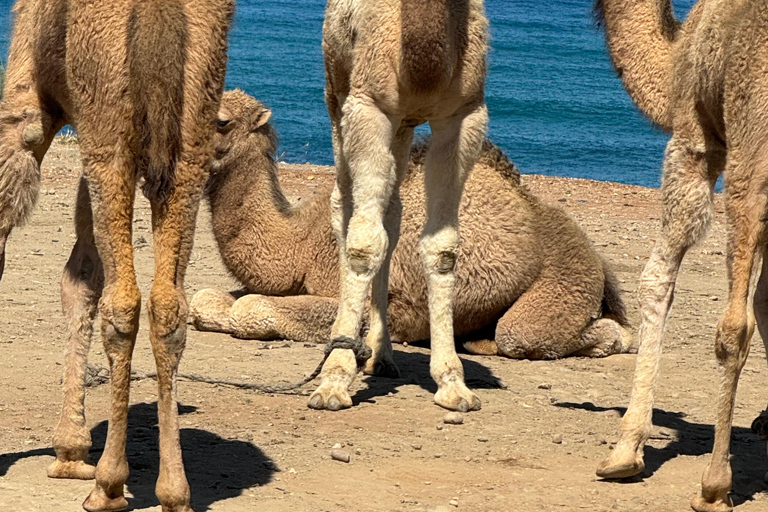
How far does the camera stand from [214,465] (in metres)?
5.77

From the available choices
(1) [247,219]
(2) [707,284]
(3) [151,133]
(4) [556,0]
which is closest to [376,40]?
(3) [151,133]

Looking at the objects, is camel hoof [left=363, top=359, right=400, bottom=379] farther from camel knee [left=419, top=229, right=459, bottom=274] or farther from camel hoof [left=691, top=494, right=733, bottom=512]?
camel hoof [left=691, top=494, right=733, bottom=512]

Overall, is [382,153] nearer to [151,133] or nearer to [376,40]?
[376,40]

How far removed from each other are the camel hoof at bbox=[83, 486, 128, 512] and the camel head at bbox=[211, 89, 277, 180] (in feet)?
15.6

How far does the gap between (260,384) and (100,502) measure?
254cm

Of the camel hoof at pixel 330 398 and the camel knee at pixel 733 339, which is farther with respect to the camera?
the camel hoof at pixel 330 398

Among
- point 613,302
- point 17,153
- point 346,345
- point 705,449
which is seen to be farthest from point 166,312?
point 613,302

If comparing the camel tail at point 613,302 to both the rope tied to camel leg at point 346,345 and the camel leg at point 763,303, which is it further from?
the rope tied to camel leg at point 346,345

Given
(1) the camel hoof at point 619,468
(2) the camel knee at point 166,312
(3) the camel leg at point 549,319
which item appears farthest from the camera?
(3) the camel leg at point 549,319

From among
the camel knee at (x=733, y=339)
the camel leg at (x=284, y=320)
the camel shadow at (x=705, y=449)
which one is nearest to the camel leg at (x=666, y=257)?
the camel shadow at (x=705, y=449)

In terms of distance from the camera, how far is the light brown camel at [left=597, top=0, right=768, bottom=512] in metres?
5.34

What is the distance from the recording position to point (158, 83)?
186 inches

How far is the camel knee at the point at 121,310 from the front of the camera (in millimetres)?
4711

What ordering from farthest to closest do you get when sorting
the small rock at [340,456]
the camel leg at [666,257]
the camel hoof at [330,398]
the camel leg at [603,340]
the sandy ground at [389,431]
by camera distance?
the camel leg at [603,340] → the camel hoof at [330,398] → the small rock at [340,456] → the camel leg at [666,257] → the sandy ground at [389,431]
